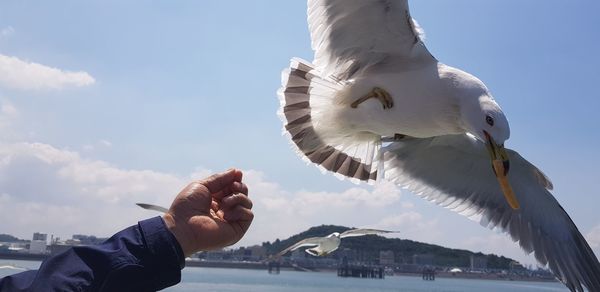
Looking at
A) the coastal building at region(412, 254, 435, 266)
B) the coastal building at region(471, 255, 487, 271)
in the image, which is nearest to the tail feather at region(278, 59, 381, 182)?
the coastal building at region(412, 254, 435, 266)

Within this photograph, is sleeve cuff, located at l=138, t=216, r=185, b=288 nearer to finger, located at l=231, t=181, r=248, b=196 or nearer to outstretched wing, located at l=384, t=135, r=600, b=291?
finger, located at l=231, t=181, r=248, b=196

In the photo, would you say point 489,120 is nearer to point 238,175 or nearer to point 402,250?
point 238,175

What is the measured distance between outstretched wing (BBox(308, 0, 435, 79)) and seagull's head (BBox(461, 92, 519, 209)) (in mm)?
585

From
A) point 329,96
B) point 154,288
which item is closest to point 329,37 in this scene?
point 329,96

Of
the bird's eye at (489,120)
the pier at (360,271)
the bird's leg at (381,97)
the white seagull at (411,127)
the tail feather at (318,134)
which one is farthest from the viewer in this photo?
the pier at (360,271)

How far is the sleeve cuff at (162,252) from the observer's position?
1.18 metres

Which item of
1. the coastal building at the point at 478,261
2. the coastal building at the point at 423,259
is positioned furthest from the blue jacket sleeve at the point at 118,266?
the coastal building at the point at 478,261

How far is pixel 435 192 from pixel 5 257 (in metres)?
45.5

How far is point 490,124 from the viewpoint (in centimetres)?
350

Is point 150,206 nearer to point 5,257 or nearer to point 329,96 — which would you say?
point 329,96

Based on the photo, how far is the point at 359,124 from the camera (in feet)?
15.1

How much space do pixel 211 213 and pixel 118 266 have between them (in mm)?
381

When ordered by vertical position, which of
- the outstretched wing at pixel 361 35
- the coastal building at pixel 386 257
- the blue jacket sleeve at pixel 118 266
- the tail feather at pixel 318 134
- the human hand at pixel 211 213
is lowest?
the blue jacket sleeve at pixel 118 266

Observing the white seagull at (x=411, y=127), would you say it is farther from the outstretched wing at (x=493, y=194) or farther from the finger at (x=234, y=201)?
the finger at (x=234, y=201)
